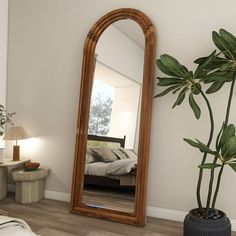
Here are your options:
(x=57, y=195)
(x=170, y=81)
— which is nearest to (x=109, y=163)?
(x=57, y=195)

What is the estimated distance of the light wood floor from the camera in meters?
2.77

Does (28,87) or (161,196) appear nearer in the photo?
(161,196)

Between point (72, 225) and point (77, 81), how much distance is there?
1.60 meters

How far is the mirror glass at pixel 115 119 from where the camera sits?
3.13 metres

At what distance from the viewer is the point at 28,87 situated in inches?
152

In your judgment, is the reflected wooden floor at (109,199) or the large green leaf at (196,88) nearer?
the large green leaf at (196,88)

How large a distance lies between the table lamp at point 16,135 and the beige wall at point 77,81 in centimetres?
16

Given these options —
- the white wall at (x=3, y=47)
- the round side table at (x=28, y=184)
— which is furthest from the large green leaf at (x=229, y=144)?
the white wall at (x=3, y=47)

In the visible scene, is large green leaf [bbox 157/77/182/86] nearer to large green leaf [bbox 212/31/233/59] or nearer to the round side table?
large green leaf [bbox 212/31/233/59]

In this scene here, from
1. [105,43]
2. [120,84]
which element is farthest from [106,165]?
[105,43]

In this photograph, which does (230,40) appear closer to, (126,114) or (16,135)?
(126,114)

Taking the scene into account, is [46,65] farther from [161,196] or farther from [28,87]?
[161,196]

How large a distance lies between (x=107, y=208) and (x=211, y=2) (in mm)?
2327

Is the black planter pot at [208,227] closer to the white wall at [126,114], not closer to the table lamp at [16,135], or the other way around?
the white wall at [126,114]
